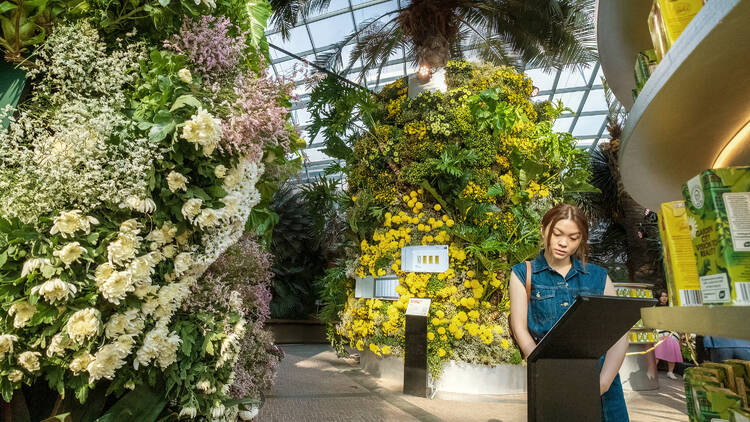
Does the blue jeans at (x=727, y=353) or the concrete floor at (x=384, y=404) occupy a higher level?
the blue jeans at (x=727, y=353)

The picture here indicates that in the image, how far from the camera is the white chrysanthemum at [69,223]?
1.70m

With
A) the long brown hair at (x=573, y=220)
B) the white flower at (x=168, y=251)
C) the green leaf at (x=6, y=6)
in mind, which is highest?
the green leaf at (x=6, y=6)

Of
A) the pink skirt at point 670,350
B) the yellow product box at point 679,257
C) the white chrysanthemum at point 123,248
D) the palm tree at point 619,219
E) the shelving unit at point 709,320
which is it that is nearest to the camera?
the shelving unit at point 709,320

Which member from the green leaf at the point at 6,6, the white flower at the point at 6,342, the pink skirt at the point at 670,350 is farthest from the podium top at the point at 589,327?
the pink skirt at the point at 670,350

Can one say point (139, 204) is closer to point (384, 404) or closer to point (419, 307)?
point (384, 404)

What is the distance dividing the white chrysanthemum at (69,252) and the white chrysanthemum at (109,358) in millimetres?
338

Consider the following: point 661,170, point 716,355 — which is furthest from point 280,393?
point 661,170

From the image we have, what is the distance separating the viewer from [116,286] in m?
1.71

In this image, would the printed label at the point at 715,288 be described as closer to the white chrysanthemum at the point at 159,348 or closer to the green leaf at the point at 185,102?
the green leaf at the point at 185,102

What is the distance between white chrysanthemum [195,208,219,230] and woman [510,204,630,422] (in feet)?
4.39

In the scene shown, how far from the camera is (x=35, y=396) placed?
2062 millimetres

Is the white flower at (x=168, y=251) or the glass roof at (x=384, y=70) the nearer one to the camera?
the white flower at (x=168, y=251)

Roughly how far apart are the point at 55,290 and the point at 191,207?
545mm

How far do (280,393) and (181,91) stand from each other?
4208 millimetres
